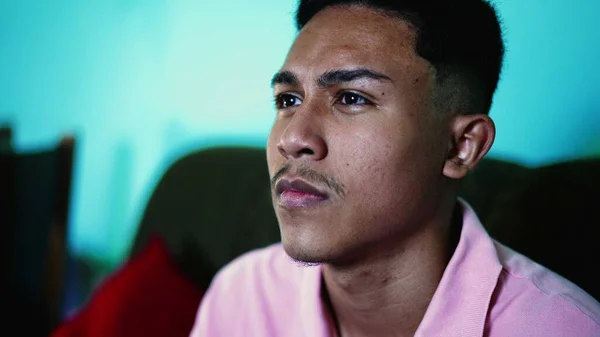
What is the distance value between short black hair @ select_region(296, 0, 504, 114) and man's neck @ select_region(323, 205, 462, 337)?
0.90 ft

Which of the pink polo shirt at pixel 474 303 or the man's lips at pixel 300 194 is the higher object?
the man's lips at pixel 300 194

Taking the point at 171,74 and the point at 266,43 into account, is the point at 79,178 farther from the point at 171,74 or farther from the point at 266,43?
the point at 266,43

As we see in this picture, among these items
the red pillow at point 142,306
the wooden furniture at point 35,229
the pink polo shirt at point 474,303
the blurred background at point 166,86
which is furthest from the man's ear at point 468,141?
the wooden furniture at point 35,229

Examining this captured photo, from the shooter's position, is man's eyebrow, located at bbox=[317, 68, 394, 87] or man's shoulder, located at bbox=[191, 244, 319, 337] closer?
man's eyebrow, located at bbox=[317, 68, 394, 87]

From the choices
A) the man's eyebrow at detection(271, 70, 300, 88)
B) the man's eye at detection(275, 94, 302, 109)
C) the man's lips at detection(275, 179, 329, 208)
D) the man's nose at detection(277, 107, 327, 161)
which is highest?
the man's eyebrow at detection(271, 70, 300, 88)

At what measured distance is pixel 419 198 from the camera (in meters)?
0.99

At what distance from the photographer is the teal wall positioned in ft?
4.47

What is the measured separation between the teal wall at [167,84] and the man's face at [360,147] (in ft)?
1.66

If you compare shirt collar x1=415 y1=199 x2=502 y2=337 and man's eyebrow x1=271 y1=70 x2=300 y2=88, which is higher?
man's eyebrow x1=271 y1=70 x2=300 y2=88

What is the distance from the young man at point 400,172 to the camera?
0.95 meters

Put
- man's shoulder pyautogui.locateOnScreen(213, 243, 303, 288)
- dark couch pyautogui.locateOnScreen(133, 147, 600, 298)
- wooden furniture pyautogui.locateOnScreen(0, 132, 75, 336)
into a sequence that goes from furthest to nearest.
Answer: wooden furniture pyautogui.locateOnScreen(0, 132, 75, 336)
man's shoulder pyautogui.locateOnScreen(213, 243, 303, 288)
dark couch pyautogui.locateOnScreen(133, 147, 600, 298)

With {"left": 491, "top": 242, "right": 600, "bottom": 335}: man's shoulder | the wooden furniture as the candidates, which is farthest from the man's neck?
the wooden furniture

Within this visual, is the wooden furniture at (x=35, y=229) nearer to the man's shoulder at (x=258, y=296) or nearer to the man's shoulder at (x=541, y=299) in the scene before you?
the man's shoulder at (x=258, y=296)

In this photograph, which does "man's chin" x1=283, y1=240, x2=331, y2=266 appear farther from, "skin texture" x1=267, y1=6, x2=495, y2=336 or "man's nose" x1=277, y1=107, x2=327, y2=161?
"man's nose" x1=277, y1=107, x2=327, y2=161
